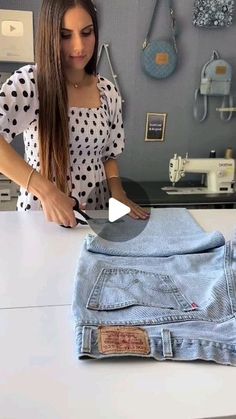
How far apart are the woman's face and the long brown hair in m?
0.02

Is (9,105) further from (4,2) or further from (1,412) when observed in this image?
(4,2)

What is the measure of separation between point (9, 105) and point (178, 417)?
86cm

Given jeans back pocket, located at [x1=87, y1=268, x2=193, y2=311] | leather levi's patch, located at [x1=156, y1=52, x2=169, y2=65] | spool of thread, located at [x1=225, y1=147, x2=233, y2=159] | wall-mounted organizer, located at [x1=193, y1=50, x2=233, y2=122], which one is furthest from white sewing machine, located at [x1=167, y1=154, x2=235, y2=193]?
jeans back pocket, located at [x1=87, y1=268, x2=193, y2=311]

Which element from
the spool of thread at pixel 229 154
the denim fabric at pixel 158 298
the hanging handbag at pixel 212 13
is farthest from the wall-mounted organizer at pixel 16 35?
the denim fabric at pixel 158 298

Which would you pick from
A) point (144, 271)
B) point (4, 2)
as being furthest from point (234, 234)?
point (4, 2)

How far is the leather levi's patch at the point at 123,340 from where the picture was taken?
613mm

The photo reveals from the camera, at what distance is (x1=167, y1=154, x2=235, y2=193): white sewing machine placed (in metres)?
2.10

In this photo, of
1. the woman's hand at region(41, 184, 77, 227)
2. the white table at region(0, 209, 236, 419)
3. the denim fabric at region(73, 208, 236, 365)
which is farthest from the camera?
the woman's hand at region(41, 184, 77, 227)

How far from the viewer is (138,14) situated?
2176 millimetres

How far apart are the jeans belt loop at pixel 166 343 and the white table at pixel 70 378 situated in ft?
0.05

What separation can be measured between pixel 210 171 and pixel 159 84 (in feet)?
1.83

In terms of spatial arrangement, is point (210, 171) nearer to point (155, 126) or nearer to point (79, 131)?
point (155, 126)

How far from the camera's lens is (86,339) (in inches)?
24.8
